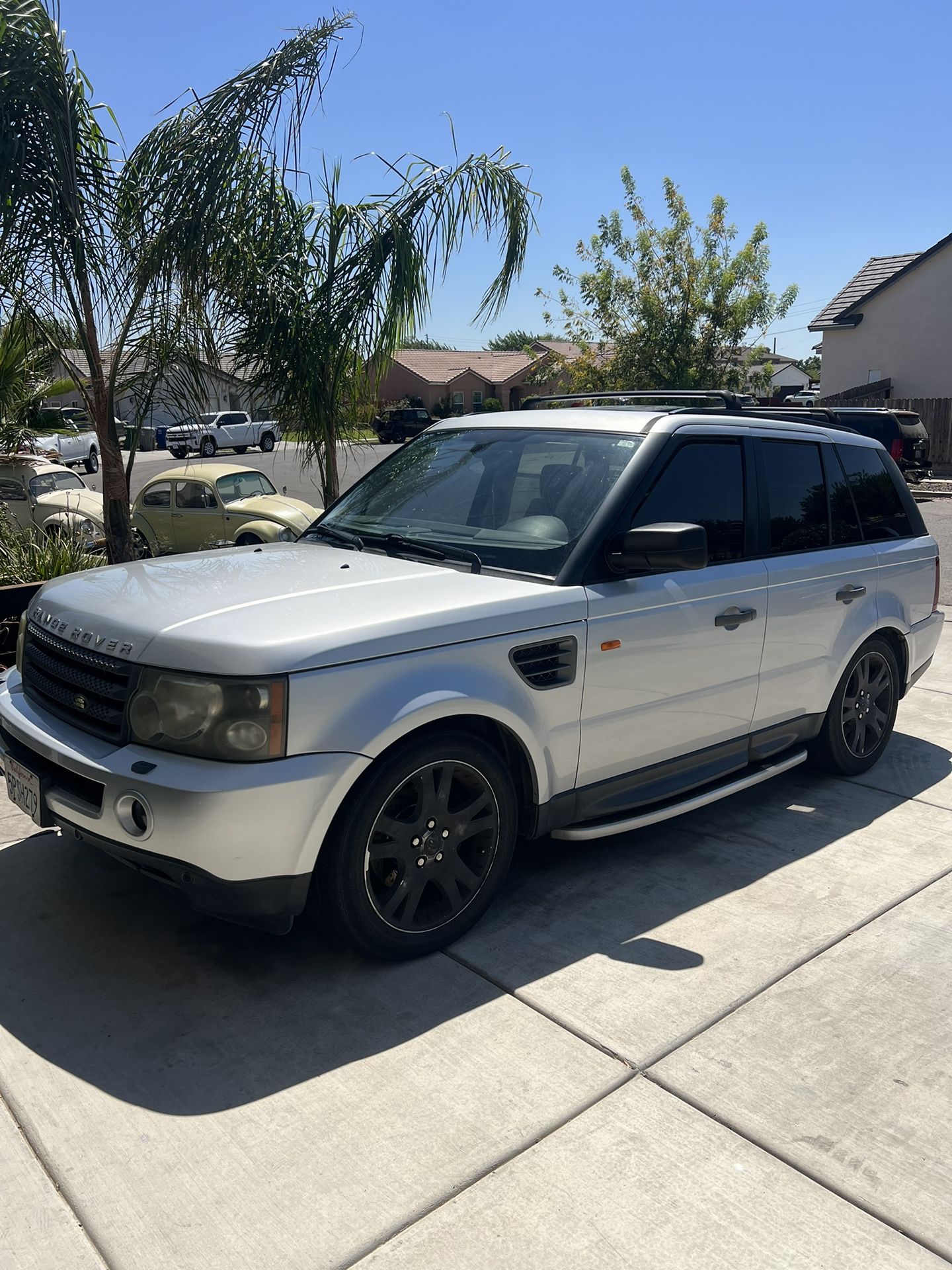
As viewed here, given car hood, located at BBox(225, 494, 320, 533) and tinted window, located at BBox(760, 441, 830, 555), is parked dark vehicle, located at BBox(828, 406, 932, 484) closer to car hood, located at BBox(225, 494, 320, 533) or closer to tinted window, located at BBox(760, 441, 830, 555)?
car hood, located at BBox(225, 494, 320, 533)

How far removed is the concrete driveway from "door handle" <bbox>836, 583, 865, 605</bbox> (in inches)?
51.7

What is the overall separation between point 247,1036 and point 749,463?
3.17m

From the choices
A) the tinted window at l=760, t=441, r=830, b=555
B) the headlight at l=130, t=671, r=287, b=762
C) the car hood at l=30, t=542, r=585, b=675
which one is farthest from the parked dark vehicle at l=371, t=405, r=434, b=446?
the headlight at l=130, t=671, r=287, b=762

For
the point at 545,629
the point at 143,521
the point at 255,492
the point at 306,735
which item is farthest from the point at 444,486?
the point at 143,521

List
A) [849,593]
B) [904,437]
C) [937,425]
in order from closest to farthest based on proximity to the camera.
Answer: [849,593]
[904,437]
[937,425]

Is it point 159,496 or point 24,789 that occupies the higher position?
point 159,496

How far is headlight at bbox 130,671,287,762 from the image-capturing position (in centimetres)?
312

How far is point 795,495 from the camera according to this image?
501cm

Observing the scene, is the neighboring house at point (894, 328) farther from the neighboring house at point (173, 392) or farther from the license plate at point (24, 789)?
the license plate at point (24, 789)

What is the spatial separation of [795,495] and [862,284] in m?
29.8

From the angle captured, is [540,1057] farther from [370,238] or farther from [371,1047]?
[370,238]

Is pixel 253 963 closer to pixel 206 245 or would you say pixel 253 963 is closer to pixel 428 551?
pixel 428 551

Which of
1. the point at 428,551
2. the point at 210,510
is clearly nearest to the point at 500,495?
the point at 428,551

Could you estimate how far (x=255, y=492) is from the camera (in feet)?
44.7
